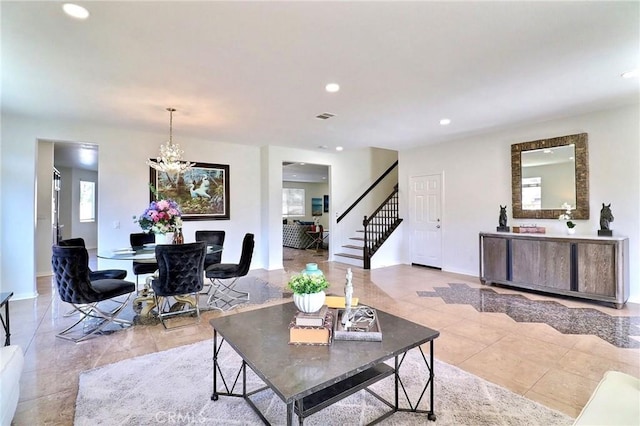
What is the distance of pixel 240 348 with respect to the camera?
170cm

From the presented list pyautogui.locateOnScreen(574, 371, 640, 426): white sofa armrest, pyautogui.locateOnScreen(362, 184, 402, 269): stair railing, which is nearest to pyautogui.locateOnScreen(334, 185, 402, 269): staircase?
A: pyautogui.locateOnScreen(362, 184, 402, 269): stair railing

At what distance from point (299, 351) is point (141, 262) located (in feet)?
12.7

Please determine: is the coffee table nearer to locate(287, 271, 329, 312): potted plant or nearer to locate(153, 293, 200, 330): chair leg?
locate(287, 271, 329, 312): potted plant

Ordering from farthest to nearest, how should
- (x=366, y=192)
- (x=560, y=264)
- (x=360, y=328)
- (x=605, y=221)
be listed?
(x=366, y=192)
(x=560, y=264)
(x=605, y=221)
(x=360, y=328)

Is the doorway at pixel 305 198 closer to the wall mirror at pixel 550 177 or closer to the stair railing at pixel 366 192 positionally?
the stair railing at pixel 366 192

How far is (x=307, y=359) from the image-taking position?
158 cm

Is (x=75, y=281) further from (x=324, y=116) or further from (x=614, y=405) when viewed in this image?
(x=614, y=405)

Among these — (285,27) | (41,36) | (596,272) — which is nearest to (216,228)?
(41,36)

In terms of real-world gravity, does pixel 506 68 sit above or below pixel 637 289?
above

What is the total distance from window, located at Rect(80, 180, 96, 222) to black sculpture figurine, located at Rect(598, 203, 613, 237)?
12.8m

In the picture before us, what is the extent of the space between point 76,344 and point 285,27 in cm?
343

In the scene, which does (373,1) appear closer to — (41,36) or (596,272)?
(41,36)

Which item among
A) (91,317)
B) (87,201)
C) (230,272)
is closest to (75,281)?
(91,317)

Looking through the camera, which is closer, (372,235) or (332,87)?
(332,87)
